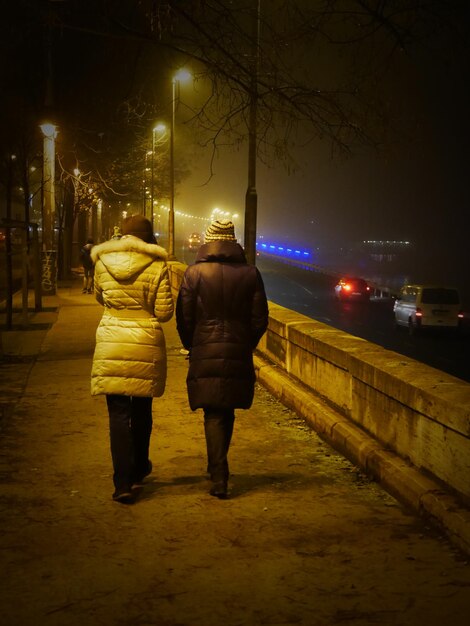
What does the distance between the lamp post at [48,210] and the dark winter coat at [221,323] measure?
17.5 meters

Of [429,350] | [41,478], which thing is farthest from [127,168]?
[41,478]

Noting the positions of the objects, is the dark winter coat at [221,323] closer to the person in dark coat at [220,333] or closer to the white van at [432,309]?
the person in dark coat at [220,333]

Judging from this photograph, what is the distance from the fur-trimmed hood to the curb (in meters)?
2.24

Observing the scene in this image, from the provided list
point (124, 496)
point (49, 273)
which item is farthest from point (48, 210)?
point (124, 496)

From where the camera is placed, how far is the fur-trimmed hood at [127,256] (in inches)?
202

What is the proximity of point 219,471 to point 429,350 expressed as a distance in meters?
18.2

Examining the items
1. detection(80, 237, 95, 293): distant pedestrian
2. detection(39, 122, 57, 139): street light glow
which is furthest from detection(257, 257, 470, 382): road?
detection(39, 122, 57, 139): street light glow

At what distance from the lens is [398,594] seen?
3.76m

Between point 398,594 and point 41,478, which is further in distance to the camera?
point 41,478

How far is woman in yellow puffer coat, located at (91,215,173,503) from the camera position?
508cm

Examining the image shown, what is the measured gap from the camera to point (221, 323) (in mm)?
5262

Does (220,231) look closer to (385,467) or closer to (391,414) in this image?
(391,414)

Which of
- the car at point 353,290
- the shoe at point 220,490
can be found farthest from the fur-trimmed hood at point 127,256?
the car at point 353,290

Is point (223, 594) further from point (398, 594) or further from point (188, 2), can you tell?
point (188, 2)
